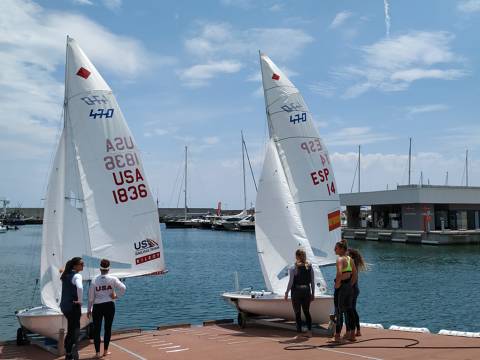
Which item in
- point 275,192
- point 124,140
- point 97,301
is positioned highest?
point 124,140

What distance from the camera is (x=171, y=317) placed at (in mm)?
20188

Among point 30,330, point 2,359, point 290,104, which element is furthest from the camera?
point 290,104

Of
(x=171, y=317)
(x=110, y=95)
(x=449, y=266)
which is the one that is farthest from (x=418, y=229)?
(x=110, y=95)

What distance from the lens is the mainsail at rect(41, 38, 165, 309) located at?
11.6 m

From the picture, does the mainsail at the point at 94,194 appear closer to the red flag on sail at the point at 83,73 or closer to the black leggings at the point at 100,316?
the red flag on sail at the point at 83,73

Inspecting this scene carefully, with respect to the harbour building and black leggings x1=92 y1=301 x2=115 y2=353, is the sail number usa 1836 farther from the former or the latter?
the harbour building

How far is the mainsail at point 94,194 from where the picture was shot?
11617 millimetres

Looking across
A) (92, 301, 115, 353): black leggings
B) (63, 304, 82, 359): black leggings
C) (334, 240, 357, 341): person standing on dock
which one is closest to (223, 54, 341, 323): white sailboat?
(334, 240, 357, 341): person standing on dock

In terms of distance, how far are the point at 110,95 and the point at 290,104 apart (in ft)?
15.8

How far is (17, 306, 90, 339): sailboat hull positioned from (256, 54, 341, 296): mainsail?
6.23 m

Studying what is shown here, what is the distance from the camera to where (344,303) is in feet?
34.2

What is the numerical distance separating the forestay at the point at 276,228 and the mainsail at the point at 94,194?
2617 millimetres

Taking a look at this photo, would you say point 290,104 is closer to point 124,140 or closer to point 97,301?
point 124,140

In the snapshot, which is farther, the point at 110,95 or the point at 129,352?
the point at 110,95
